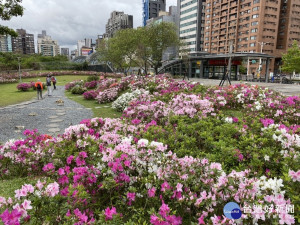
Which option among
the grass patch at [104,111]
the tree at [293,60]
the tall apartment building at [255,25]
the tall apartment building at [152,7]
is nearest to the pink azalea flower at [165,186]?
the grass patch at [104,111]

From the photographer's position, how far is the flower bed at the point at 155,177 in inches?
79.9

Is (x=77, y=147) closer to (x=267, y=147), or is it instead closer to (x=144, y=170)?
(x=144, y=170)

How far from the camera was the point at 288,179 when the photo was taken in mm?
2250

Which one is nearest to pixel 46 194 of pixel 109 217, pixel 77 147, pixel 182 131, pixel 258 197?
pixel 109 217

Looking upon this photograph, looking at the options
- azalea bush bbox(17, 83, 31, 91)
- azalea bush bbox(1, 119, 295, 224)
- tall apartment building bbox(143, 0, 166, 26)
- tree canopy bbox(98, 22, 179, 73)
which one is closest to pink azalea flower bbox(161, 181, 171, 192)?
azalea bush bbox(1, 119, 295, 224)

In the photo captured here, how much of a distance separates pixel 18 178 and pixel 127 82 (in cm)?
1398

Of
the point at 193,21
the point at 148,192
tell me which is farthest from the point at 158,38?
the point at 193,21

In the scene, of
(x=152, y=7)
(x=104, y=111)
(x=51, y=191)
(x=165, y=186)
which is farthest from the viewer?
(x=152, y=7)

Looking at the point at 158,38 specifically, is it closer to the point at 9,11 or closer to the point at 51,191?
the point at 9,11

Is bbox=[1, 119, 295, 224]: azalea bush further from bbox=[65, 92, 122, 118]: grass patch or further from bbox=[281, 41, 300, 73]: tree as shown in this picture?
bbox=[281, 41, 300, 73]: tree

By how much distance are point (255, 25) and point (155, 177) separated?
85684 mm

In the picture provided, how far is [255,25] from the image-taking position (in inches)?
2948

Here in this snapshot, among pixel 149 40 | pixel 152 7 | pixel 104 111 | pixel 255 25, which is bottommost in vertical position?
pixel 104 111

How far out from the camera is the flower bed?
203cm
